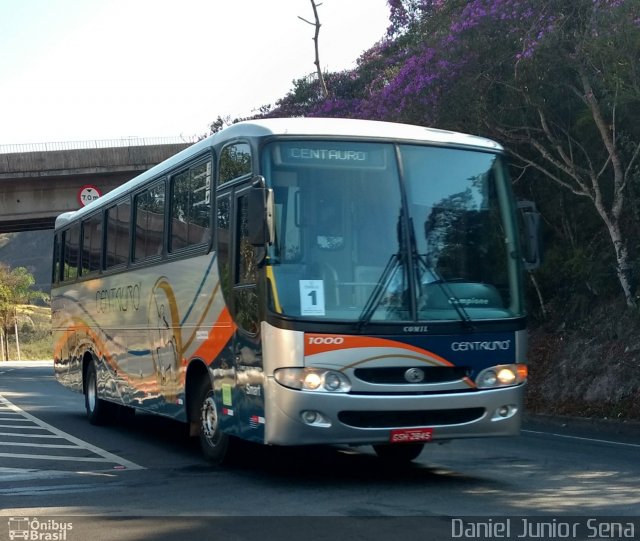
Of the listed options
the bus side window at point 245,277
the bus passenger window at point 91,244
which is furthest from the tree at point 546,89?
the bus side window at point 245,277

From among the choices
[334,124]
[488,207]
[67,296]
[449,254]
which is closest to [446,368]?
[449,254]

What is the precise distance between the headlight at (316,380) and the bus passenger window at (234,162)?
1.99m

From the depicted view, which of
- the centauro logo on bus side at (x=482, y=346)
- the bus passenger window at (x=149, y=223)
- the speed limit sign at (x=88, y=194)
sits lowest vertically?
the centauro logo on bus side at (x=482, y=346)

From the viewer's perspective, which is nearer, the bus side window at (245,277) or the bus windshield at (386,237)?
the bus windshield at (386,237)

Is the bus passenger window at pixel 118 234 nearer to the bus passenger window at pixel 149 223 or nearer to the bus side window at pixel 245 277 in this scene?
the bus passenger window at pixel 149 223

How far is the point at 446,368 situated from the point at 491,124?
11750mm

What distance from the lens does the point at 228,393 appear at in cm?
1021

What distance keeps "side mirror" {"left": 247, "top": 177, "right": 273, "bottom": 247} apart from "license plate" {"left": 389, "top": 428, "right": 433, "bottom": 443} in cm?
203

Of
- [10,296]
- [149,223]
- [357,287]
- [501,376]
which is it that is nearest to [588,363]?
[149,223]

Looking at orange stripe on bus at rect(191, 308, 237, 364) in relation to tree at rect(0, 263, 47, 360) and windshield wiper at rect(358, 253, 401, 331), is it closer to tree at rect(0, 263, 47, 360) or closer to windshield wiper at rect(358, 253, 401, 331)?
windshield wiper at rect(358, 253, 401, 331)

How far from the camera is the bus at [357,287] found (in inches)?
360

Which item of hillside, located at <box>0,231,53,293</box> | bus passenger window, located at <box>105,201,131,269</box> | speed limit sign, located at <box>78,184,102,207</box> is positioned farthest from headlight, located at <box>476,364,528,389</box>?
hillside, located at <box>0,231,53,293</box>

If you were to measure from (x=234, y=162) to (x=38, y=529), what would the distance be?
4078 mm

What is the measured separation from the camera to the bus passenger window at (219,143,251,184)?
9.90 meters
